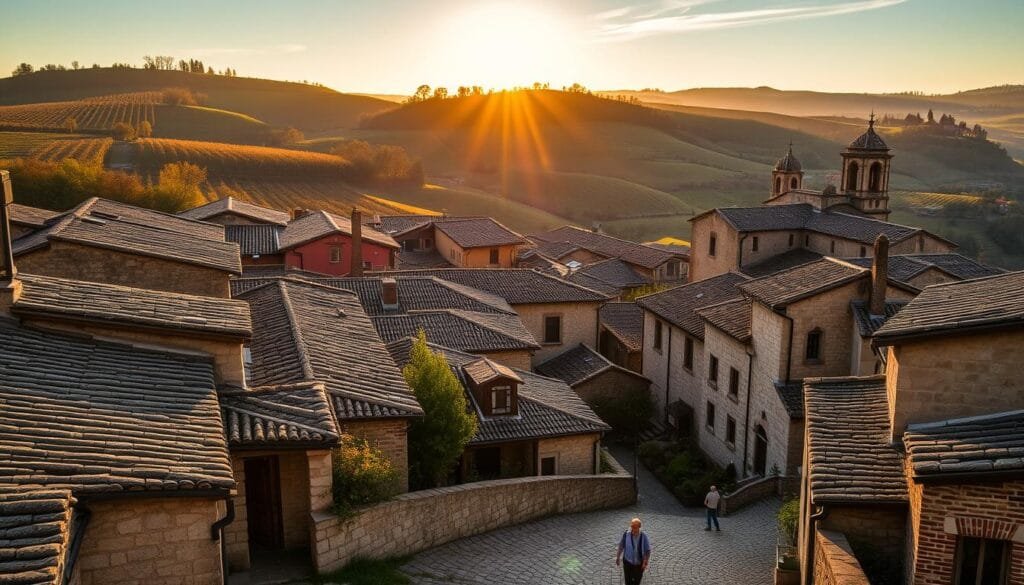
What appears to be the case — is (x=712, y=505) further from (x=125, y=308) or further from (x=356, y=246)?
(x=356, y=246)

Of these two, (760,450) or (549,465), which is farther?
(760,450)

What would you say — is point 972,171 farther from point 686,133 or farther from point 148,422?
point 148,422

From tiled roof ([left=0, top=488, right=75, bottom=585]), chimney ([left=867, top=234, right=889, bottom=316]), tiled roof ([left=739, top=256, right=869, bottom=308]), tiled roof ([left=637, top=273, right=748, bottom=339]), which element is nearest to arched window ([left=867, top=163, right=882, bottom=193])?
tiled roof ([left=637, top=273, right=748, bottom=339])

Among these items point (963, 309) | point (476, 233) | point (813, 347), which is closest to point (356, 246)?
point (476, 233)

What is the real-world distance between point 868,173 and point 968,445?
4318 cm

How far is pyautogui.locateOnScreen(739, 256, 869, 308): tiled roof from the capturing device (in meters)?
25.2

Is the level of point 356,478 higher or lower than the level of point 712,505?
higher

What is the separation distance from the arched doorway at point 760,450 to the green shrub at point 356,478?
16396 millimetres

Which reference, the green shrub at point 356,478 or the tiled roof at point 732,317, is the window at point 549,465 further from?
the tiled roof at point 732,317

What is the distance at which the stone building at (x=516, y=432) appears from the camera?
22.2 metres

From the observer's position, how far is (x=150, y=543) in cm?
994

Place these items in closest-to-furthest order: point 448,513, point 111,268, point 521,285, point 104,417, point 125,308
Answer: point 104,417
point 125,308
point 448,513
point 111,268
point 521,285

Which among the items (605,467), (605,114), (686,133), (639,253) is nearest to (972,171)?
(686,133)

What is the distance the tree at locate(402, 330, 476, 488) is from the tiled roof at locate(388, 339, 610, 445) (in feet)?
9.28
